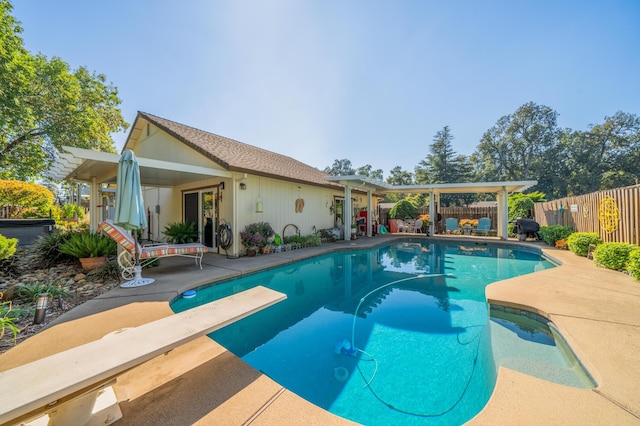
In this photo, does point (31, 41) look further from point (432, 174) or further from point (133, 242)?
point (432, 174)

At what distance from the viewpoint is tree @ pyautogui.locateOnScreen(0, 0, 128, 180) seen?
362 inches

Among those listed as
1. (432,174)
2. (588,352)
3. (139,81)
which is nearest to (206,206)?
(139,81)

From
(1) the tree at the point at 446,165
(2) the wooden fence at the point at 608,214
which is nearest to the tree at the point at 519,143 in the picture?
(1) the tree at the point at 446,165

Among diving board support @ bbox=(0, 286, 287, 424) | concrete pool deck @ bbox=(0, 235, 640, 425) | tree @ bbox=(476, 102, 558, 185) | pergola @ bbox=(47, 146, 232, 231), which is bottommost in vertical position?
concrete pool deck @ bbox=(0, 235, 640, 425)

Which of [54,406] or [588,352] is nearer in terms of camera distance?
[54,406]

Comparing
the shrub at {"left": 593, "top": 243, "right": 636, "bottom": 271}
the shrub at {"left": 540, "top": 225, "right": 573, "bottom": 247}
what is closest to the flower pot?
the shrub at {"left": 593, "top": 243, "right": 636, "bottom": 271}

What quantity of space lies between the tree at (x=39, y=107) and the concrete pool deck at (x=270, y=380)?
10979mm

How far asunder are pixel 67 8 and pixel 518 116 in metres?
45.5

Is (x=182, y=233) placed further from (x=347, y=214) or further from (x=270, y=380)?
(x=270, y=380)

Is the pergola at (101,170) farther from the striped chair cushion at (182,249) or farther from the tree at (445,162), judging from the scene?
the tree at (445,162)

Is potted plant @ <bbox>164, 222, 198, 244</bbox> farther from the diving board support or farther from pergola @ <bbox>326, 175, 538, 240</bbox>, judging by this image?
the diving board support

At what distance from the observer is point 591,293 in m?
4.27

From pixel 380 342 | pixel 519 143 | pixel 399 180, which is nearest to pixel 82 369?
pixel 380 342

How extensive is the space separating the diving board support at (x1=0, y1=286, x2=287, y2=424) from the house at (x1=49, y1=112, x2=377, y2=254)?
532 cm
